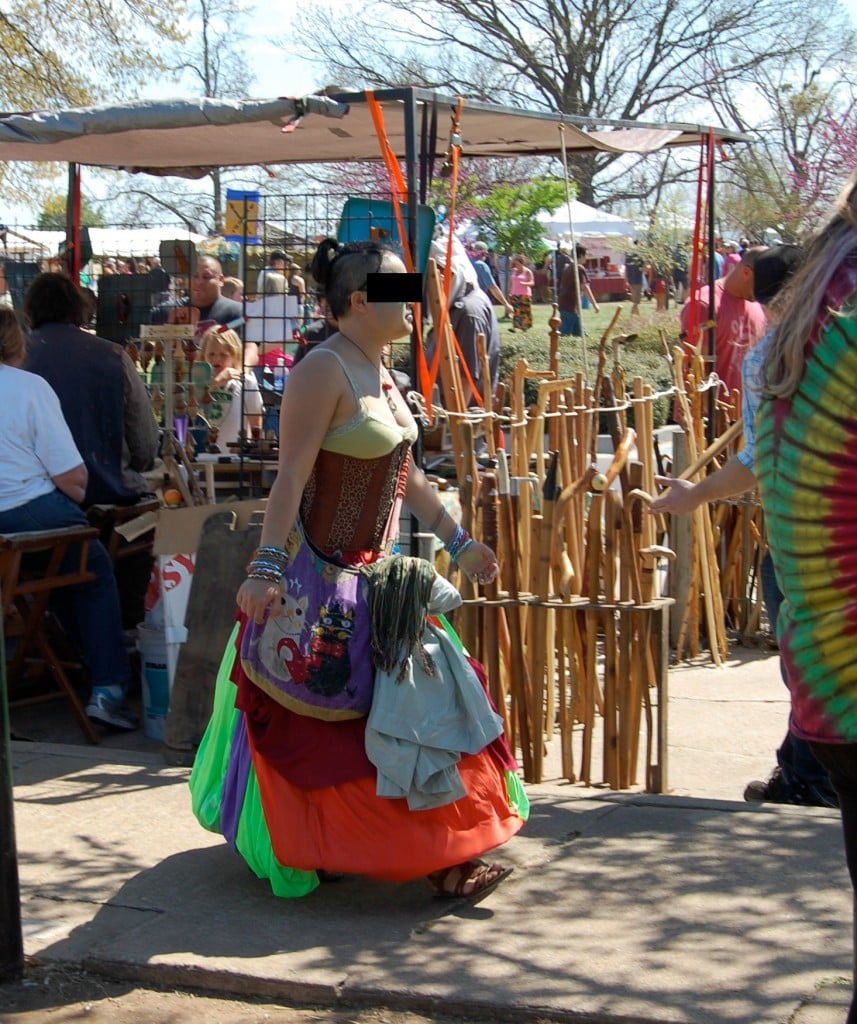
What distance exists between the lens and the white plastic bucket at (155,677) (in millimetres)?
5574

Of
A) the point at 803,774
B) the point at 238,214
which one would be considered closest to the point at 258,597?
the point at 803,774

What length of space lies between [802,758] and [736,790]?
686 mm

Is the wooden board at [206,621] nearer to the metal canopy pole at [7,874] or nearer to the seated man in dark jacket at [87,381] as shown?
the seated man in dark jacket at [87,381]

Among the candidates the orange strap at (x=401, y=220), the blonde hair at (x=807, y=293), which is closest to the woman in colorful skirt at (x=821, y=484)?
the blonde hair at (x=807, y=293)

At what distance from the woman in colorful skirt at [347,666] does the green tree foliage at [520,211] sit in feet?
87.6

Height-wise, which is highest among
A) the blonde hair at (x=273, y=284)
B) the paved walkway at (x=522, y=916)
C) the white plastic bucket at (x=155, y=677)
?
the blonde hair at (x=273, y=284)

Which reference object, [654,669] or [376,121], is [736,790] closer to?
[654,669]

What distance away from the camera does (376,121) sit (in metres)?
5.55

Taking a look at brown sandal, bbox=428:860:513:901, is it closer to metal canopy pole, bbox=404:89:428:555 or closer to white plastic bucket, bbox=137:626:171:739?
metal canopy pole, bbox=404:89:428:555

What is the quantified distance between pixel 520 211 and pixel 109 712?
84.8 feet

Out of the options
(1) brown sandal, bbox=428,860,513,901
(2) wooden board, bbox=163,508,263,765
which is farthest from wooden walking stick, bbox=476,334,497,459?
(1) brown sandal, bbox=428,860,513,901

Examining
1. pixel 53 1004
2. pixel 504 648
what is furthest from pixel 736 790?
pixel 53 1004

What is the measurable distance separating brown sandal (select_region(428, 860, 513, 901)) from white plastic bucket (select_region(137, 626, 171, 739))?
2058 mm

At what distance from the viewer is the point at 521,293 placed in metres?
28.4
